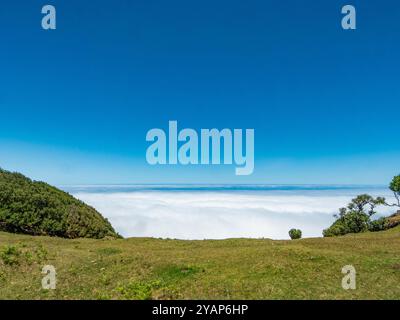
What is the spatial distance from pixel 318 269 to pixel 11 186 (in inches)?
2249

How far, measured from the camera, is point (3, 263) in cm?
2672

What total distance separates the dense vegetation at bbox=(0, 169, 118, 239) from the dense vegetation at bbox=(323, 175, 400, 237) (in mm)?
47269

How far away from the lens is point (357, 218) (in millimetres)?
71875

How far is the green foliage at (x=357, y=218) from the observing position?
70.4 metres

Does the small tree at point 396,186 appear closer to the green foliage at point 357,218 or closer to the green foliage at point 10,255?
the green foliage at point 357,218

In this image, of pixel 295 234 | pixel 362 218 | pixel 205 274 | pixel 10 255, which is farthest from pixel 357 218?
pixel 10 255

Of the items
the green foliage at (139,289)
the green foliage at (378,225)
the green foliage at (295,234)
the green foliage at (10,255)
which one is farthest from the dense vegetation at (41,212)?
the green foliage at (378,225)

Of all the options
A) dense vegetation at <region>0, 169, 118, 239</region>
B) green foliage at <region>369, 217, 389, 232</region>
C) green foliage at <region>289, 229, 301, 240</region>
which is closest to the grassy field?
dense vegetation at <region>0, 169, 118, 239</region>

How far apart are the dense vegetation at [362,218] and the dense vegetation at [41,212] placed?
4727 cm

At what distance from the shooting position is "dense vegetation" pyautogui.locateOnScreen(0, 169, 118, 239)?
185ft

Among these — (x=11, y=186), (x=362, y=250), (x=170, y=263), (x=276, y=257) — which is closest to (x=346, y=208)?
(x=362, y=250)

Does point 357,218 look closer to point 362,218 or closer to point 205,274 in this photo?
point 362,218
